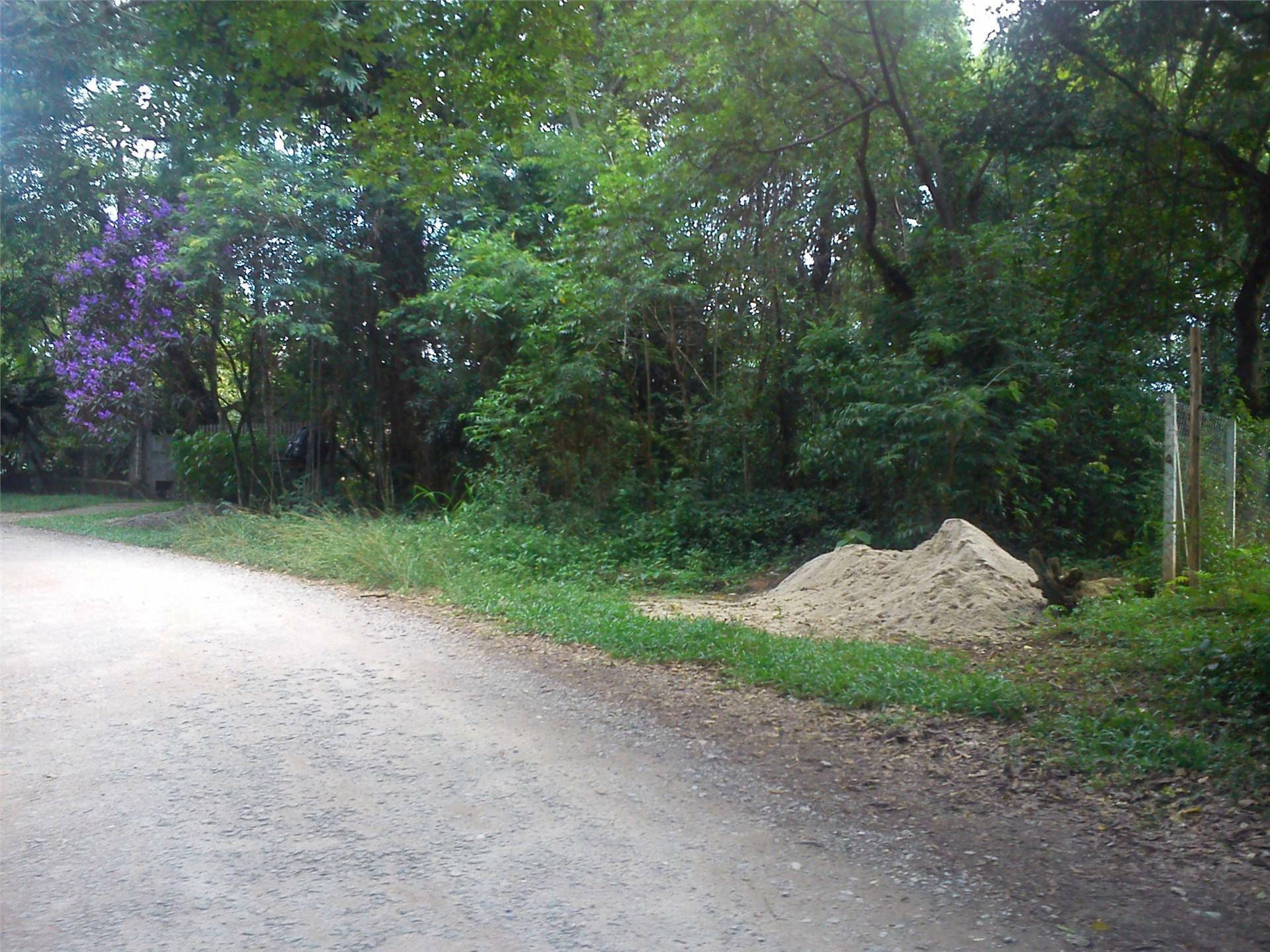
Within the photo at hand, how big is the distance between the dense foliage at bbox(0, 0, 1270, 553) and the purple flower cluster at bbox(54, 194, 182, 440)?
0.25 feet

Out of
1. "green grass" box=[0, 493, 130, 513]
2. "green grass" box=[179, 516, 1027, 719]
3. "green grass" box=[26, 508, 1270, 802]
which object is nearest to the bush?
"green grass" box=[0, 493, 130, 513]

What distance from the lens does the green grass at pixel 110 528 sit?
1664cm

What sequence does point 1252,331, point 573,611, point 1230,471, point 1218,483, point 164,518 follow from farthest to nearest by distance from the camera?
1. point 164,518
2. point 1252,331
3. point 1230,471
4. point 1218,483
5. point 573,611

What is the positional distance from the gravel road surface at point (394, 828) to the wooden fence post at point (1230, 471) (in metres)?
7.13

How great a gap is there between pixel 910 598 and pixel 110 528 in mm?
14531

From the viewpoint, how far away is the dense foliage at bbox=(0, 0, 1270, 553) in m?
10.0

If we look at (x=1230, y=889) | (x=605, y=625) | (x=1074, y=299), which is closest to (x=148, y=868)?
(x=1230, y=889)

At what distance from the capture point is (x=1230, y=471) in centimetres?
1079

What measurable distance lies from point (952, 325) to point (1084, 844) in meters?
8.73

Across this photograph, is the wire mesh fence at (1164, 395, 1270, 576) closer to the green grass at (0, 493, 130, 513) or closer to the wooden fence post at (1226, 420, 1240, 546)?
the wooden fence post at (1226, 420, 1240, 546)

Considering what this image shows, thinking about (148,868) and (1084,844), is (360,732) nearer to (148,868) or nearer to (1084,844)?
(148,868)

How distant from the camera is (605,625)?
9.25 m

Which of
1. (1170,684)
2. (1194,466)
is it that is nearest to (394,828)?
(1170,684)

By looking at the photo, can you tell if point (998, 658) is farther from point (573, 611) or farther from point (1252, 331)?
point (1252, 331)
